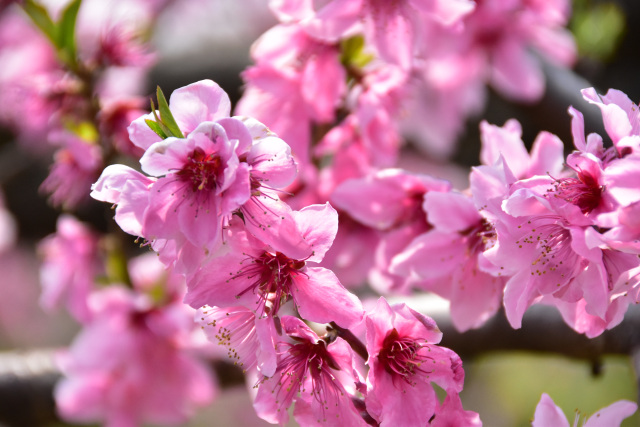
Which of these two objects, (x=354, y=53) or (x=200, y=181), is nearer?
(x=200, y=181)

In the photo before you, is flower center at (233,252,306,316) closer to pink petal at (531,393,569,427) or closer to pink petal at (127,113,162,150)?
A: pink petal at (127,113,162,150)

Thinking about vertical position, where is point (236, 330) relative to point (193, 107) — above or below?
below

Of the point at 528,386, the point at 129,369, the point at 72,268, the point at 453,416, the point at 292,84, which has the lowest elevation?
the point at 528,386

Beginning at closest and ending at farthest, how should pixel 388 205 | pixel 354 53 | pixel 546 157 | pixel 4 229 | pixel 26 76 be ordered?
pixel 546 157
pixel 388 205
pixel 354 53
pixel 26 76
pixel 4 229

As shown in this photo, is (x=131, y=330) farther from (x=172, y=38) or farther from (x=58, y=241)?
(x=172, y=38)

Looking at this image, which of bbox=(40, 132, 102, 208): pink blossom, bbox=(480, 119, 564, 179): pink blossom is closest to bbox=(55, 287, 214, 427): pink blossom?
bbox=(40, 132, 102, 208): pink blossom

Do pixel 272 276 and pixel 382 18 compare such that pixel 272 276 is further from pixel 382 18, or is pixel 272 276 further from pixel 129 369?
pixel 129 369

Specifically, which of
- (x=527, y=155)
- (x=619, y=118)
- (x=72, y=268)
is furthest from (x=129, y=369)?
(x=619, y=118)

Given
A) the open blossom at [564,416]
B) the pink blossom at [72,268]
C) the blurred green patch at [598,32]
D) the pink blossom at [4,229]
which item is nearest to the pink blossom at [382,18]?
the open blossom at [564,416]
